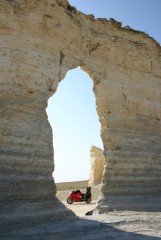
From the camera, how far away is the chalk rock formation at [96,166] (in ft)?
67.5

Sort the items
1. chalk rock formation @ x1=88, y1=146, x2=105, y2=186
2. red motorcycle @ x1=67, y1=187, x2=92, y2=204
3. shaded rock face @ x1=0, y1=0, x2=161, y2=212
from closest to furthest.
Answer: shaded rock face @ x1=0, y1=0, x2=161, y2=212 → red motorcycle @ x1=67, y1=187, x2=92, y2=204 → chalk rock formation @ x1=88, y1=146, x2=105, y2=186

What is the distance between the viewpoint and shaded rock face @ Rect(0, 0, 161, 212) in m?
8.41

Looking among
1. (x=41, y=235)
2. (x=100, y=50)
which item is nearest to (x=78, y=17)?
(x=100, y=50)

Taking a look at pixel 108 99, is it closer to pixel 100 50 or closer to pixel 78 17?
pixel 100 50

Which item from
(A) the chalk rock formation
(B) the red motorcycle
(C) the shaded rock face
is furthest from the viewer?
(A) the chalk rock formation

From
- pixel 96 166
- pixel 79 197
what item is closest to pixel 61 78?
pixel 79 197

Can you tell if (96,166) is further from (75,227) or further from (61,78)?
(75,227)

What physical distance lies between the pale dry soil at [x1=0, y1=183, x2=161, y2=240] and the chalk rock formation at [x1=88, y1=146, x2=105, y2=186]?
11.6 metres

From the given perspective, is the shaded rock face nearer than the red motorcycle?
Yes

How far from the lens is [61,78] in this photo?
1038 cm

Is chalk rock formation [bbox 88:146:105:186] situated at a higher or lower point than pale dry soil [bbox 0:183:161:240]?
higher

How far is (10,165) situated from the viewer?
26.1 ft

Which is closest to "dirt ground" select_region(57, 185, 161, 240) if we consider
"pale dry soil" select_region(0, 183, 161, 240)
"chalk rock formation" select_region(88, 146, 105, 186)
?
"pale dry soil" select_region(0, 183, 161, 240)

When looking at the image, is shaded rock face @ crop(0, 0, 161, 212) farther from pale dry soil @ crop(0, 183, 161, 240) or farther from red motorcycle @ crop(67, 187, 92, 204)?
red motorcycle @ crop(67, 187, 92, 204)
